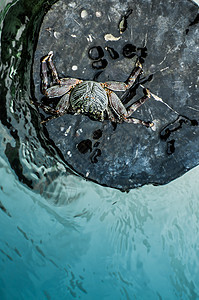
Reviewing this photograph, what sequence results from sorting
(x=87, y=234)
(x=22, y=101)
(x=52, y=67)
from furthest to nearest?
1. (x=87, y=234)
2. (x=22, y=101)
3. (x=52, y=67)

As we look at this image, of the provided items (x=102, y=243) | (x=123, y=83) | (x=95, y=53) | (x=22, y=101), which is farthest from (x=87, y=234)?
(x=95, y=53)

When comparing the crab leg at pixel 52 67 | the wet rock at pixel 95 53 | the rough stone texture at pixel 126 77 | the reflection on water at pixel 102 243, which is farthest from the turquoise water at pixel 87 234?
the wet rock at pixel 95 53

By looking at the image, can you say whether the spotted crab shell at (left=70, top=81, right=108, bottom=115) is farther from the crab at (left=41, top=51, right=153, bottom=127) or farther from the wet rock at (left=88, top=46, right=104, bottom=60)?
the wet rock at (left=88, top=46, right=104, bottom=60)

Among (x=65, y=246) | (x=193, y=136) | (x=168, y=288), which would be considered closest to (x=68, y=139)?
(x=193, y=136)

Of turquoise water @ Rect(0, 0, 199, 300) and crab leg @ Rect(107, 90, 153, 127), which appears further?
turquoise water @ Rect(0, 0, 199, 300)

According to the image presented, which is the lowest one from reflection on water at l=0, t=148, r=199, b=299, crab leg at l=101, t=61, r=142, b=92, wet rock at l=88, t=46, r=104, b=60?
reflection on water at l=0, t=148, r=199, b=299

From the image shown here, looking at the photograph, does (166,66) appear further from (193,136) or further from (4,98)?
(4,98)

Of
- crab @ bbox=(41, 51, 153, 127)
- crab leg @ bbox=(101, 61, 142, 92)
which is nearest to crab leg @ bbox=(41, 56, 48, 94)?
crab @ bbox=(41, 51, 153, 127)

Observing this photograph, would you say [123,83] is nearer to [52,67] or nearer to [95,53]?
[95,53]
